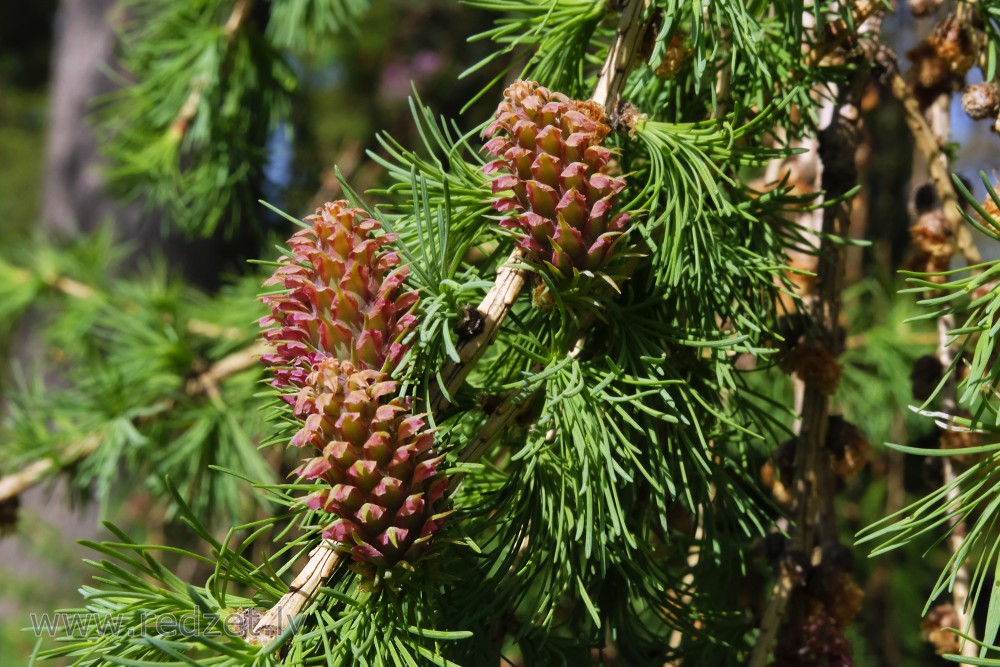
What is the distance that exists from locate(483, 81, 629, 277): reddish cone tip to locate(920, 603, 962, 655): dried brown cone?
0.33 meters

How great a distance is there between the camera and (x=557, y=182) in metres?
0.37

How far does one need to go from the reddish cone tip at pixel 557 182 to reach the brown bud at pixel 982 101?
0.23m

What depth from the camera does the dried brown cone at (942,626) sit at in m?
0.53

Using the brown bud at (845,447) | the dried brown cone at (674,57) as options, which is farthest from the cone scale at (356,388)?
the brown bud at (845,447)

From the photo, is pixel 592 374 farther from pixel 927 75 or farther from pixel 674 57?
pixel 927 75

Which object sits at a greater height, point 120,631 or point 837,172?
point 837,172

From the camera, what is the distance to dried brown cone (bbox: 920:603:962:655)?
0.53m

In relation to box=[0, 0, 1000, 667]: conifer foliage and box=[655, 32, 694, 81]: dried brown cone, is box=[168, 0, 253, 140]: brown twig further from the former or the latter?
box=[655, 32, 694, 81]: dried brown cone

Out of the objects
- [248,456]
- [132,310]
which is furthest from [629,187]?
[132,310]

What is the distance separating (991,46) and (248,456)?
659 mm

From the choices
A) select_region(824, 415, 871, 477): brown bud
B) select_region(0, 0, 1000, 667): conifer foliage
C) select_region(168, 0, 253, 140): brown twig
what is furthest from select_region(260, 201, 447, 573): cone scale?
select_region(168, 0, 253, 140): brown twig

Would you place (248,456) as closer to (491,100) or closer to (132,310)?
(132,310)

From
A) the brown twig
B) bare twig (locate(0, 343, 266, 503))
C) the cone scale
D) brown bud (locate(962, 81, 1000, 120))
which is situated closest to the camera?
the cone scale

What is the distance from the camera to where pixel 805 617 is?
1.69 ft
